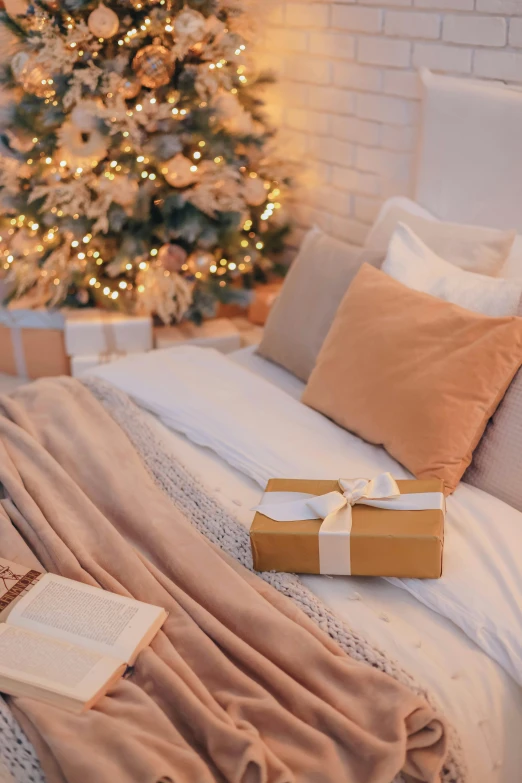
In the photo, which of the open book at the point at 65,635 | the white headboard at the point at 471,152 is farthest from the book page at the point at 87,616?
the white headboard at the point at 471,152

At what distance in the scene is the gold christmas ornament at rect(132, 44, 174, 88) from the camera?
270 cm

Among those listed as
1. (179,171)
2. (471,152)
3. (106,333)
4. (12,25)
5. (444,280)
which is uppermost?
(12,25)

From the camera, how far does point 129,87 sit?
2730 mm

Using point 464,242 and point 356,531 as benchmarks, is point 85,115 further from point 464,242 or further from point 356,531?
point 356,531

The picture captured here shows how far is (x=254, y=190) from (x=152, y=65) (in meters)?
0.52

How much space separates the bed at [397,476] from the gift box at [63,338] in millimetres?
635

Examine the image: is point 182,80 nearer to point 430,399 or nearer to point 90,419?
point 90,419

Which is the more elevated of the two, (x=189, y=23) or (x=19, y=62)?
(x=189, y=23)

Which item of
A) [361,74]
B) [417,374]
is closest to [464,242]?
[417,374]

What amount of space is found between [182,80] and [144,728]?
7.24 feet

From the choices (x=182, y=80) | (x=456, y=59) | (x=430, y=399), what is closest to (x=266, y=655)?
(x=430, y=399)

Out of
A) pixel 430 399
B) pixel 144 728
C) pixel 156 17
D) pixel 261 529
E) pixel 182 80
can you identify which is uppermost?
pixel 156 17

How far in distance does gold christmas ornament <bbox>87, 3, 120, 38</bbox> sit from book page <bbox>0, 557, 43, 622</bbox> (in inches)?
72.1

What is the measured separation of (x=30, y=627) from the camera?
1.36 m
